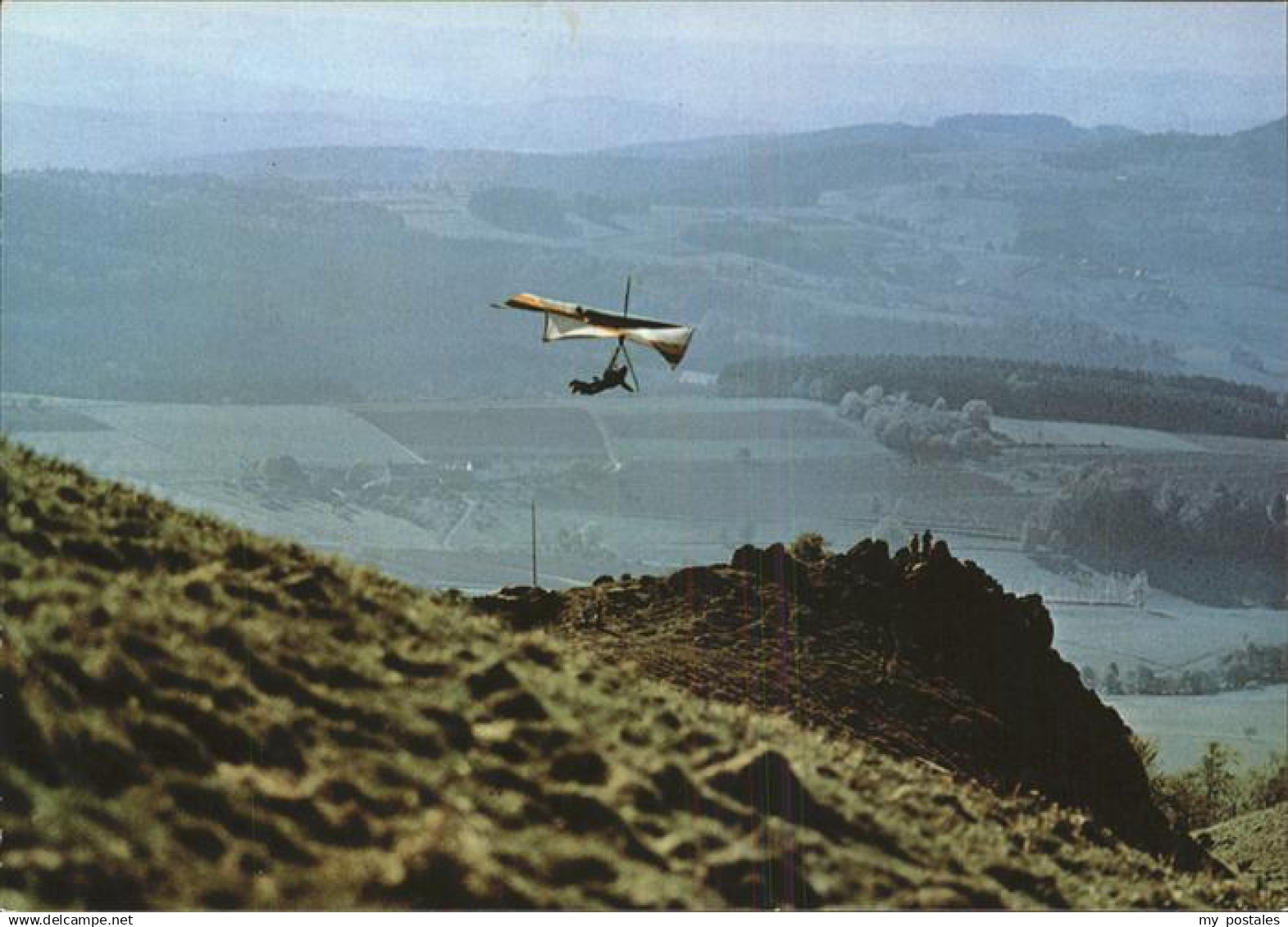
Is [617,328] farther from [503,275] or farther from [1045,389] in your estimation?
[503,275]

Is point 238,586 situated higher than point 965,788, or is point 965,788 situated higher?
point 238,586

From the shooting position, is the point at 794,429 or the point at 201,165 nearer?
the point at 794,429

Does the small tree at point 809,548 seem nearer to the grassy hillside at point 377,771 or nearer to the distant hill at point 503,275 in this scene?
the grassy hillside at point 377,771

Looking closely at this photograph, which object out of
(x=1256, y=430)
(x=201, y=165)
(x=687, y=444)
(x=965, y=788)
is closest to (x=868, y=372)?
(x=687, y=444)

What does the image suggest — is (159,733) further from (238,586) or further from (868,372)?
(868,372)

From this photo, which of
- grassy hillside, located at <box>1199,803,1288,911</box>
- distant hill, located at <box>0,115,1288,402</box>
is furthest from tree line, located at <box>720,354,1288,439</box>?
grassy hillside, located at <box>1199,803,1288,911</box>

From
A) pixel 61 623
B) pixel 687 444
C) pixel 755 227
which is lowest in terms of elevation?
pixel 687 444
